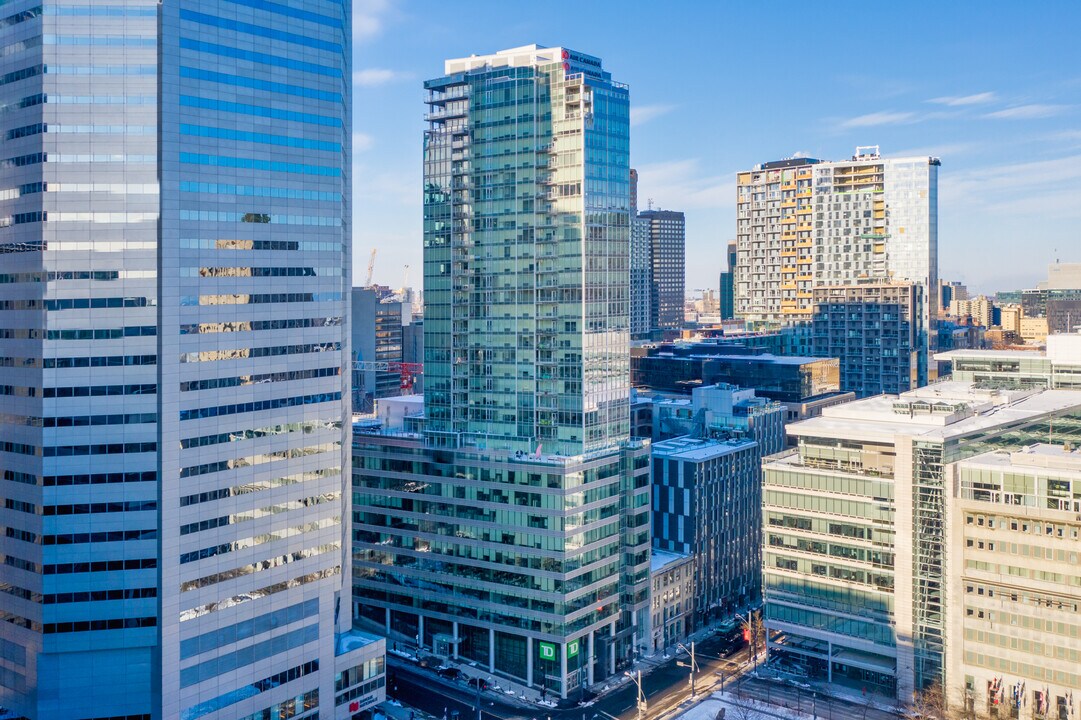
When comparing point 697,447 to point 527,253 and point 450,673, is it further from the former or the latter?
point 450,673

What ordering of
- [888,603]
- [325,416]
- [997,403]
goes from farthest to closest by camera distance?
[997,403]
[888,603]
[325,416]

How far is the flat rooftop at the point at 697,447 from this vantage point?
A: 570 feet

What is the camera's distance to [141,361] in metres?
110

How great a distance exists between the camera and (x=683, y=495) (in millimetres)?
170875

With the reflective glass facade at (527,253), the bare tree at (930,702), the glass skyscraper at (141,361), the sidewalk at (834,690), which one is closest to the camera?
the glass skyscraper at (141,361)

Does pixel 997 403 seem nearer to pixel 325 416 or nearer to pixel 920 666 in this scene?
pixel 920 666

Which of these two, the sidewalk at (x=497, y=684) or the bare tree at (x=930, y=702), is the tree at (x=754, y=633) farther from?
the sidewalk at (x=497, y=684)

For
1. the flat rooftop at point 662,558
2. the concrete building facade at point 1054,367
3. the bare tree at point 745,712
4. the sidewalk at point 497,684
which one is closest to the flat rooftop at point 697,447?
the flat rooftop at point 662,558

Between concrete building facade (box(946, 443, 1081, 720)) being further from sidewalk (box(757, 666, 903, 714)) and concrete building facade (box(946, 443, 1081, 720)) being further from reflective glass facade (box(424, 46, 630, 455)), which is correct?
reflective glass facade (box(424, 46, 630, 455))

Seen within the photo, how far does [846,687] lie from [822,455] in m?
32.8

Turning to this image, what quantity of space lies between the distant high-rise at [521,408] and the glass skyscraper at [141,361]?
3775cm

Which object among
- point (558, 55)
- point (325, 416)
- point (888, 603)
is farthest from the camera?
point (558, 55)

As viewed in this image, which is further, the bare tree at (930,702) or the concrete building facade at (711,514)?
the concrete building facade at (711,514)

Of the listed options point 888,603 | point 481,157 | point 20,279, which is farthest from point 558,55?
point 888,603
